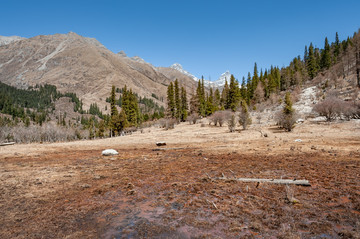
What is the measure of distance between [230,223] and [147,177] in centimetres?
508

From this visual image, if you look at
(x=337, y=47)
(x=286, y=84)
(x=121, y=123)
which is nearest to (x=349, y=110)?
(x=121, y=123)

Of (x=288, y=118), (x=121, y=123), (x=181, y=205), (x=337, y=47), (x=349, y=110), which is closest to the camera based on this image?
(x=181, y=205)

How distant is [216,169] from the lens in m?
9.87

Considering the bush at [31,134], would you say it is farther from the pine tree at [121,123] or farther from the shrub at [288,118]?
the shrub at [288,118]

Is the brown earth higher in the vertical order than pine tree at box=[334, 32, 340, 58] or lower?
lower

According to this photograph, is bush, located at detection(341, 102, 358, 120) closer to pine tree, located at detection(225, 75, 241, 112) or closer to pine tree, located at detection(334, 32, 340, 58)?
pine tree, located at detection(225, 75, 241, 112)

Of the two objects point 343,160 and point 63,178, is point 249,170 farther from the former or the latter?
point 63,178

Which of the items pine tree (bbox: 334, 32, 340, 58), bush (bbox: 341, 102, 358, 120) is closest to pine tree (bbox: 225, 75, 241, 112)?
bush (bbox: 341, 102, 358, 120)

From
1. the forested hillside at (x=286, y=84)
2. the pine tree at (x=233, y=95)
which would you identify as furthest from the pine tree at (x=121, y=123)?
the pine tree at (x=233, y=95)

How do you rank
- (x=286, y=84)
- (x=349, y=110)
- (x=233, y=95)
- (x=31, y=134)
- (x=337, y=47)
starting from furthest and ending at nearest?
(x=337, y=47) < (x=286, y=84) < (x=31, y=134) < (x=233, y=95) < (x=349, y=110)

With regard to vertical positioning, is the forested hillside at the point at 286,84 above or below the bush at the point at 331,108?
above

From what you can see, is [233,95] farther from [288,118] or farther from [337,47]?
[337,47]

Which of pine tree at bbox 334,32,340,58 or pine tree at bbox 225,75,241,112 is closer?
pine tree at bbox 225,75,241,112

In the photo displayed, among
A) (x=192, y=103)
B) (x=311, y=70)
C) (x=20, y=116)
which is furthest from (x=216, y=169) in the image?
(x=20, y=116)
